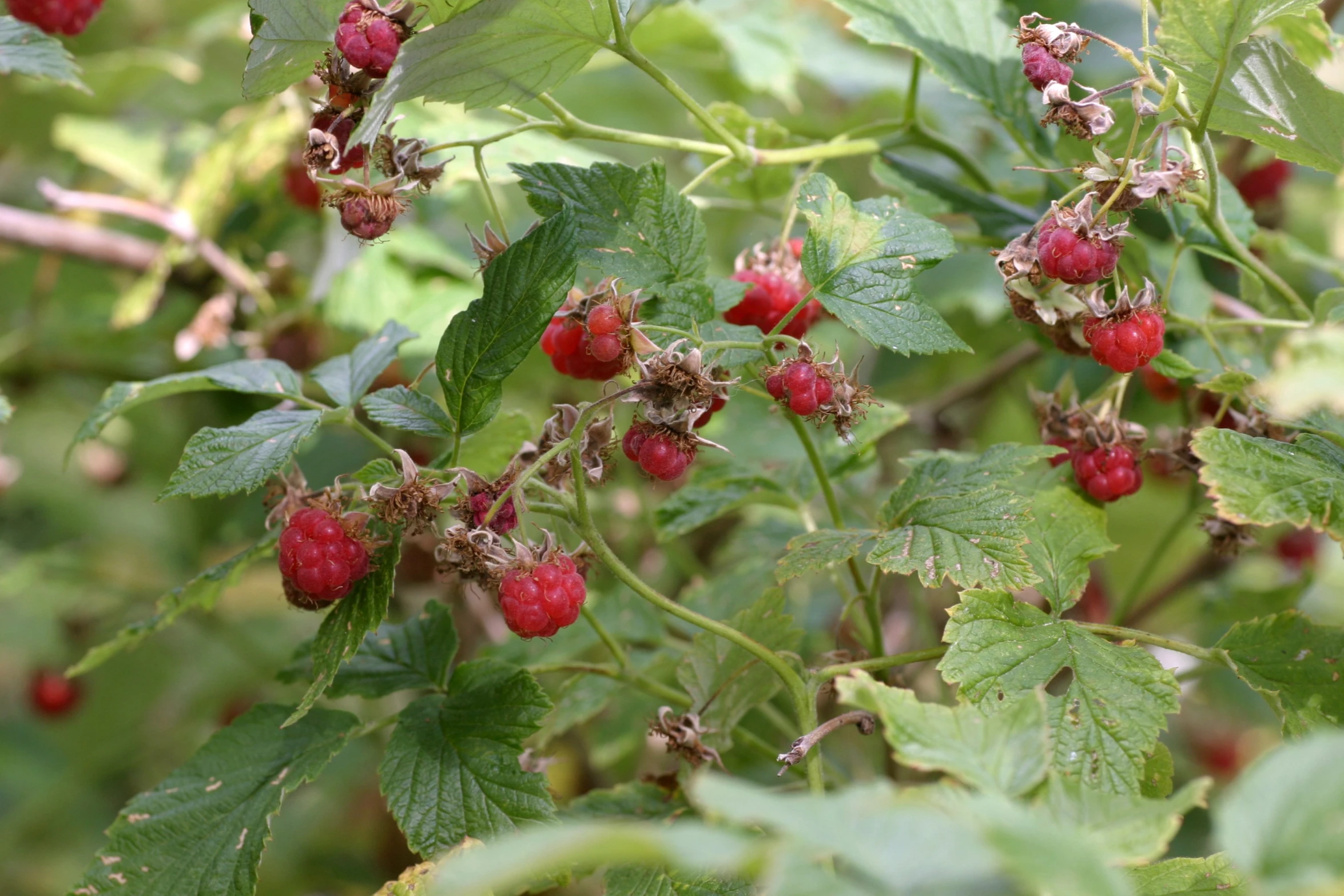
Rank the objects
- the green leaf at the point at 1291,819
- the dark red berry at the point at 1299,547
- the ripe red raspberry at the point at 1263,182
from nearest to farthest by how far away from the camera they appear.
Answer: the green leaf at the point at 1291,819, the ripe red raspberry at the point at 1263,182, the dark red berry at the point at 1299,547

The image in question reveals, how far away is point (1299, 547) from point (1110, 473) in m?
1.19

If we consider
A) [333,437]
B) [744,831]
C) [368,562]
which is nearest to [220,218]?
[333,437]

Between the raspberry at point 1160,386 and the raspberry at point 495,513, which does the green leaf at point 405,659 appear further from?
the raspberry at point 1160,386

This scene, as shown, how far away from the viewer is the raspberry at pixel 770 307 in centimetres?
108

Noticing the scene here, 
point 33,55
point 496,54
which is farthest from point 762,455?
point 33,55

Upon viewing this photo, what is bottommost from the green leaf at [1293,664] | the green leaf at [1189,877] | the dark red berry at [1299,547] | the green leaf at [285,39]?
the dark red berry at [1299,547]

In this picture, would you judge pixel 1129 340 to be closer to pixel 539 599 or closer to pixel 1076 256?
pixel 1076 256

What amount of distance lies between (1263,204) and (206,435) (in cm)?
168

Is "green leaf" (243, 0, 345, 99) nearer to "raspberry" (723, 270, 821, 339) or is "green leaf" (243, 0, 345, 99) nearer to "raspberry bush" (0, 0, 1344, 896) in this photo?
"raspberry bush" (0, 0, 1344, 896)

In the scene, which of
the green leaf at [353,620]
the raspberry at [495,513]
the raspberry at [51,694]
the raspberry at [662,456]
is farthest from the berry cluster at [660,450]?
the raspberry at [51,694]

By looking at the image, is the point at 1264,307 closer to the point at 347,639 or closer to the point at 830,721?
the point at 830,721

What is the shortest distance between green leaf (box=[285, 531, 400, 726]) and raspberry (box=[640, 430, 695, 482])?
23cm

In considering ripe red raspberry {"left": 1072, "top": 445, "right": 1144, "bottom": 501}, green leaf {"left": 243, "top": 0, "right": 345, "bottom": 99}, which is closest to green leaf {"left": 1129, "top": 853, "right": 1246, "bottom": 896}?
Result: ripe red raspberry {"left": 1072, "top": 445, "right": 1144, "bottom": 501}

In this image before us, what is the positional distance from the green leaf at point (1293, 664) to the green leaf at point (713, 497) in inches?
19.9
